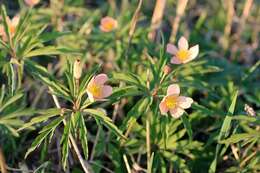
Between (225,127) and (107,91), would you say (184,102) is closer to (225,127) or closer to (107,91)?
(225,127)

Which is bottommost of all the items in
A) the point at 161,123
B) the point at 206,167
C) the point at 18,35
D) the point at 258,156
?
the point at 206,167

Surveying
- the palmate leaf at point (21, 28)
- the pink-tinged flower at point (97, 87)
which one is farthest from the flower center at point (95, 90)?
the palmate leaf at point (21, 28)

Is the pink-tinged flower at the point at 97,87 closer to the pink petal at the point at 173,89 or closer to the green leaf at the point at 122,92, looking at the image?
the green leaf at the point at 122,92

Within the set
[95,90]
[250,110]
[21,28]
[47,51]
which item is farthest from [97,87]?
[250,110]

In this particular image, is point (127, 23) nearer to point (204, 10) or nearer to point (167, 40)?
point (167, 40)

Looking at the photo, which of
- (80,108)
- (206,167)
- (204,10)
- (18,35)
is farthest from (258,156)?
(204,10)

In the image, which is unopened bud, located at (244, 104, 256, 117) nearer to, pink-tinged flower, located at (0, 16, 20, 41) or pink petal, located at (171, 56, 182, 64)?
pink petal, located at (171, 56, 182, 64)
